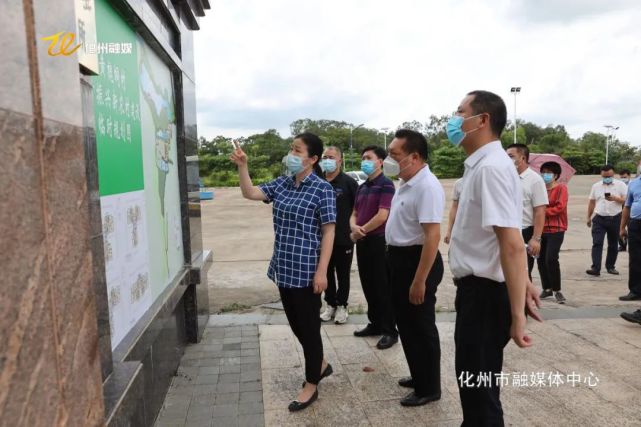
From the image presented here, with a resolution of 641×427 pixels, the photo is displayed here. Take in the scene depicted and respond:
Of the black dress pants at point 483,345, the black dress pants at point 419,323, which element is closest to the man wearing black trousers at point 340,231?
the black dress pants at point 419,323

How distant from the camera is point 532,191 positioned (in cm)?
498

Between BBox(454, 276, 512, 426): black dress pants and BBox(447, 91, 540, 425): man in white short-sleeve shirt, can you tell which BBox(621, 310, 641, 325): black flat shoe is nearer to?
BBox(447, 91, 540, 425): man in white short-sleeve shirt

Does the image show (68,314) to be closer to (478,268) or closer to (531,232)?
(478,268)

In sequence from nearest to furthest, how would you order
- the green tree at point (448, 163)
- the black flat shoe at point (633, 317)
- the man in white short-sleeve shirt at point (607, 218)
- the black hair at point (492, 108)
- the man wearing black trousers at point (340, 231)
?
the black hair at point (492, 108)
the black flat shoe at point (633, 317)
the man wearing black trousers at point (340, 231)
the man in white short-sleeve shirt at point (607, 218)
the green tree at point (448, 163)

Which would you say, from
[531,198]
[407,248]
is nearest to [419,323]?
[407,248]

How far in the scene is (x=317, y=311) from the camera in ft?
10.1

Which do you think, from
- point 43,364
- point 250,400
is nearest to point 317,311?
point 250,400

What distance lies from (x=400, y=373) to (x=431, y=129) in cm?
7473

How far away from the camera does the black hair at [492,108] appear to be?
230cm

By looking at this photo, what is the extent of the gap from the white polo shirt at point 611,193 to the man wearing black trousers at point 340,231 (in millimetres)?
4474

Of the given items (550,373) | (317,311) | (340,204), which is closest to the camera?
(317,311)

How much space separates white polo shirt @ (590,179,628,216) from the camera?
697 cm

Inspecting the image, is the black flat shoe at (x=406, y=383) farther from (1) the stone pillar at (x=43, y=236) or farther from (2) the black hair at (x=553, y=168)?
(2) the black hair at (x=553, y=168)

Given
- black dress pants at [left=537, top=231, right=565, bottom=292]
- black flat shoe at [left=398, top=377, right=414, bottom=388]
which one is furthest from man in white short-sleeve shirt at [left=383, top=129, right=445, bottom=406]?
black dress pants at [left=537, top=231, right=565, bottom=292]
